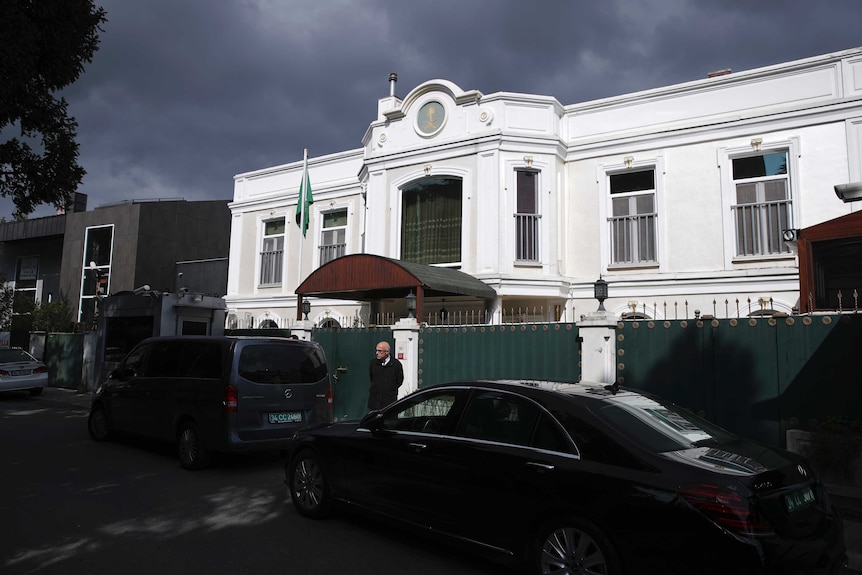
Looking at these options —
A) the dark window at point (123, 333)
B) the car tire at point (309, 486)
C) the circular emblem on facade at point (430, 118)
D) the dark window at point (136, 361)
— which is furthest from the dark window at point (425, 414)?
the dark window at point (123, 333)

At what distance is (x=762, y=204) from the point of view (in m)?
13.4

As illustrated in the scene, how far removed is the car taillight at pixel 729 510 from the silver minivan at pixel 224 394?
593 centimetres

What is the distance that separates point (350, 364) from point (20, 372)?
430 inches

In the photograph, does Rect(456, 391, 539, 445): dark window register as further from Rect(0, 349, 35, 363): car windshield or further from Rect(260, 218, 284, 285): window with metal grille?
Rect(0, 349, 35, 363): car windshield

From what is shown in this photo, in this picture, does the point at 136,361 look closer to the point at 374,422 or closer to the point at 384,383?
the point at 384,383

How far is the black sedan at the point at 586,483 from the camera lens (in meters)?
3.51

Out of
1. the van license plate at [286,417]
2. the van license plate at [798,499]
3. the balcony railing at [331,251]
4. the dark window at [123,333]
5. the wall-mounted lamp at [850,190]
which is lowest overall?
the van license plate at [286,417]

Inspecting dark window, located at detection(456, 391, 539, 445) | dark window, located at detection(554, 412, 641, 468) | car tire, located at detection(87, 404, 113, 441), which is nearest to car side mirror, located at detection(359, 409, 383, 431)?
dark window, located at detection(456, 391, 539, 445)

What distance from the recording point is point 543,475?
417cm

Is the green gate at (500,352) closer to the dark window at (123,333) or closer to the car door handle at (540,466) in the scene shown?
the car door handle at (540,466)

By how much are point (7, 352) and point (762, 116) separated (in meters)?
21.3

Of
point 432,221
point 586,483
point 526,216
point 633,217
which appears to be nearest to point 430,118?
point 432,221

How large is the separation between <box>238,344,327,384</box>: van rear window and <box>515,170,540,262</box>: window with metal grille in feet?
23.4

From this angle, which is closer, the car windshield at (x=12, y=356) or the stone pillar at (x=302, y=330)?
the stone pillar at (x=302, y=330)
